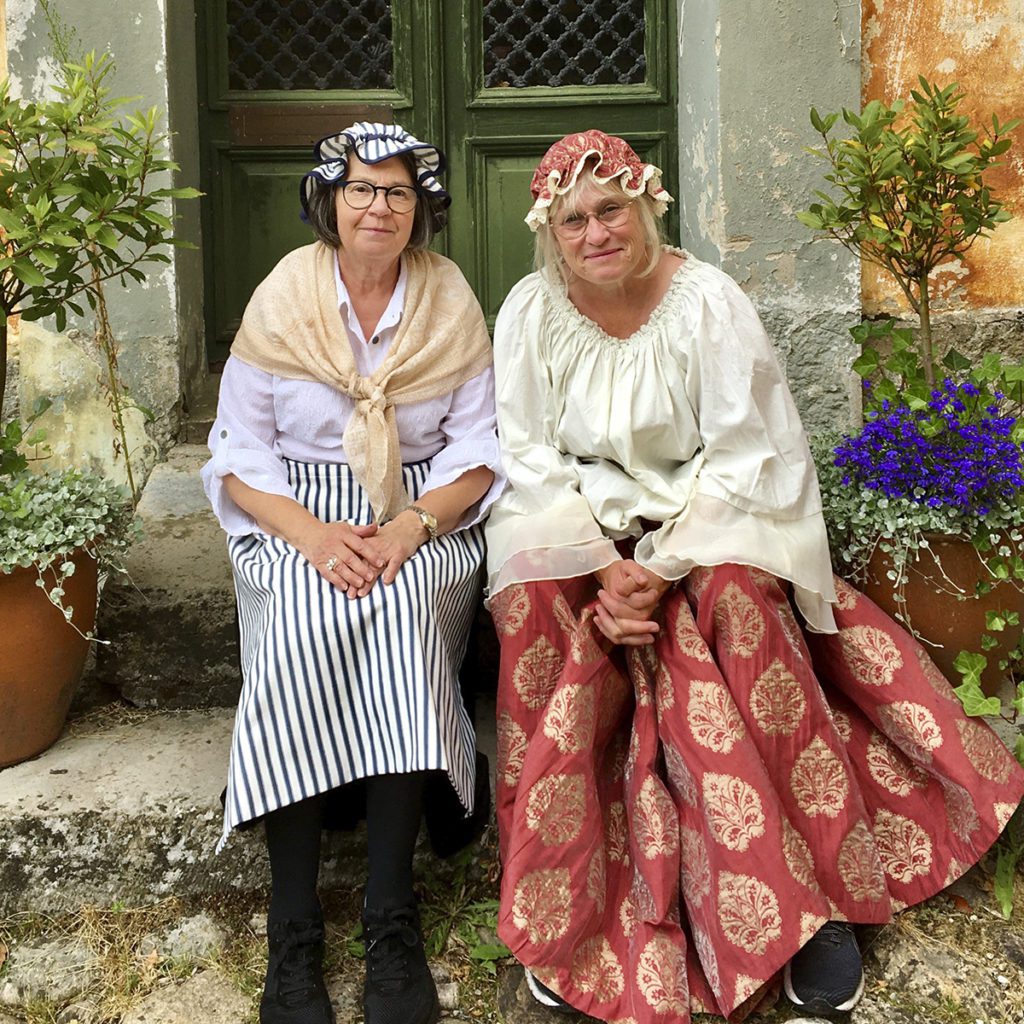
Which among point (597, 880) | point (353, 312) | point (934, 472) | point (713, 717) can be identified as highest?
point (353, 312)

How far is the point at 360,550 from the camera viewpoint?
7.70 feet

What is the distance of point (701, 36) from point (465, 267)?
1.10 metres

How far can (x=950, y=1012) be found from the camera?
2.13 metres

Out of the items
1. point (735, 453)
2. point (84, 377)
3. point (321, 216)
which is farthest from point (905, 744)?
point (84, 377)

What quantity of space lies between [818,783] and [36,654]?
5.73ft

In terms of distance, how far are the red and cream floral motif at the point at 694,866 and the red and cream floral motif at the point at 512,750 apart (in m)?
0.35

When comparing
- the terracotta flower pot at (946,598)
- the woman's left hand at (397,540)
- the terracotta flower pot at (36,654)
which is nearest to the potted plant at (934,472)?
the terracotta flower pot at (946,598)

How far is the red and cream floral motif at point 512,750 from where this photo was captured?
7.70 feet

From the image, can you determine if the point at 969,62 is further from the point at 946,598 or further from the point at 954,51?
the point at 946,598

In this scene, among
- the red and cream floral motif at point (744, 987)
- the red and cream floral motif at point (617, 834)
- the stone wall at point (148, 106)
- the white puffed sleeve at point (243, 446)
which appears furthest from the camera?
the stone wall at point (148, 106)

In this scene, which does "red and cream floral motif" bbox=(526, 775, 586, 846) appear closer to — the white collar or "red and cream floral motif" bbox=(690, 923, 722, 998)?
"red and cream floral motif" bbox=(690, 923, 722, 998)

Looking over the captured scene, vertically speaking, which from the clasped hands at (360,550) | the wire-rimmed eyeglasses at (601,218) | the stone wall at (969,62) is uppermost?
the stone wall at (969,62)

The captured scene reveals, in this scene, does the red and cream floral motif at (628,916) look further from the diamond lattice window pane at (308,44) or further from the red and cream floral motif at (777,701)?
the diamond lattice window pane at (308,44)

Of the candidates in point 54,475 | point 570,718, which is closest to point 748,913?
point 570,718
